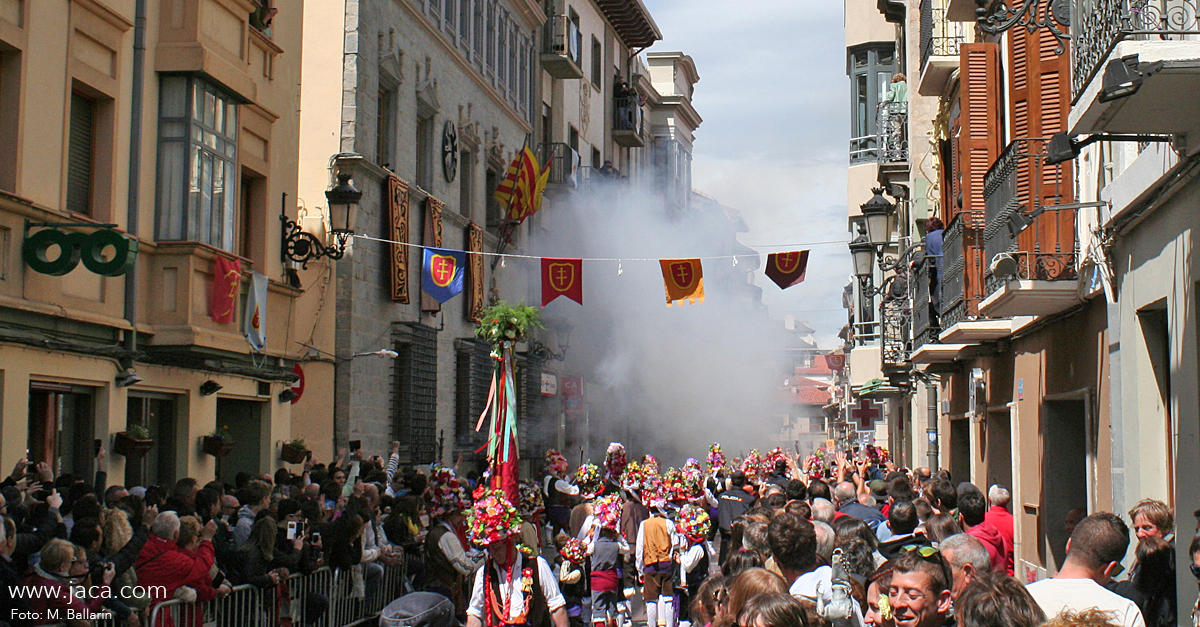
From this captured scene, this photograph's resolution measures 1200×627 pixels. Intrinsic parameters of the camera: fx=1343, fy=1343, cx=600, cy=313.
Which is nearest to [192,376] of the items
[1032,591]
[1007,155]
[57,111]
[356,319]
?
[57,111]

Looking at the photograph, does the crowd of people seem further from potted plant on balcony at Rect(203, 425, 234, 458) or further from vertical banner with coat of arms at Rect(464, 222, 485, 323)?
vertical banner with coat of arms at Rect(464, 222, 485, 323)

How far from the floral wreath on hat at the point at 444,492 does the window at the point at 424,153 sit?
423 inches

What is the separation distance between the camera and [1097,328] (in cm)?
1127

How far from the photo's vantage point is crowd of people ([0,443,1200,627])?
5316 mm

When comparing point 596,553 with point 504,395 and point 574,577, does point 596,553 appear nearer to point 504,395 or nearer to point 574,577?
point 574,577

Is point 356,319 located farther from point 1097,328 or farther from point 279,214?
point 1097,328

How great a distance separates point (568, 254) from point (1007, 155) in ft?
75.3

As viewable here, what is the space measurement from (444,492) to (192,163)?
4.50 m

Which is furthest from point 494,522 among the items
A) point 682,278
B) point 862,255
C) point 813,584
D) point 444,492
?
point 682,278

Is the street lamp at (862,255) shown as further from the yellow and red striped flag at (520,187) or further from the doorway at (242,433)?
the yellow and red striped flag at (520,187)

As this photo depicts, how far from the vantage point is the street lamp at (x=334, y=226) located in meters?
17.2

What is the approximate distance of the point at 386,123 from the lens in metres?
22.1

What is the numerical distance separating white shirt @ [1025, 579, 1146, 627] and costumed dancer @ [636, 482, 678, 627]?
7.03 m

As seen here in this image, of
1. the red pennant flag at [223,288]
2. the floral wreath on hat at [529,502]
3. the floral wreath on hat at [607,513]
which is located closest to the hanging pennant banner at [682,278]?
the floral wreath on hat at [529,502]
